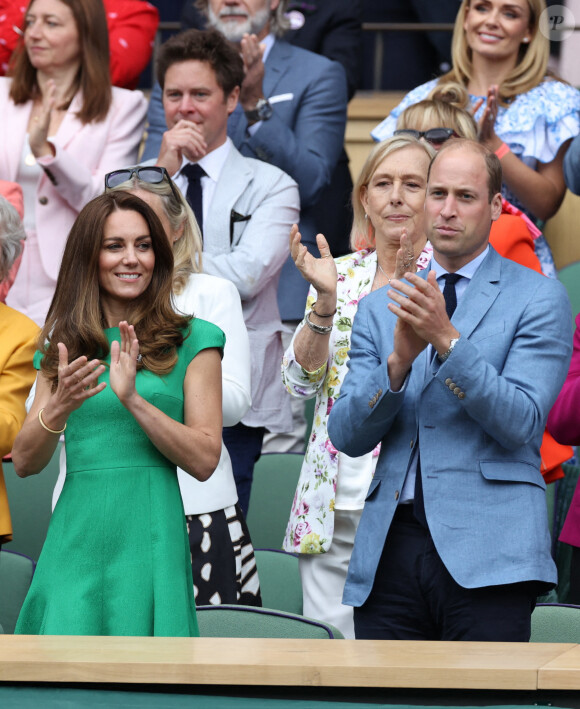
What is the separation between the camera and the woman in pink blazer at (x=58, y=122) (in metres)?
4.68

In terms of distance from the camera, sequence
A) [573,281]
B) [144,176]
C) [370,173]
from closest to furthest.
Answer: [144,176] → [370,173] → [573,281]

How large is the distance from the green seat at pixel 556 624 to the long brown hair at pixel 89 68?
8.82 feet

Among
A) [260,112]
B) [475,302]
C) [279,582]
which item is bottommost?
[279,582]

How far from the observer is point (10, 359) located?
3.34m

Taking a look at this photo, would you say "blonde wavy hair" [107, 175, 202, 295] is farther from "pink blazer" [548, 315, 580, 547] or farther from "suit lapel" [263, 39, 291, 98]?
"suit lapel" [263, 39, 291, 98]

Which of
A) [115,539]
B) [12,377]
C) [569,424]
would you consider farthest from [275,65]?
[115,539]

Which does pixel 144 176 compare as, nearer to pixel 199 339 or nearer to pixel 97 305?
pixel 97 305

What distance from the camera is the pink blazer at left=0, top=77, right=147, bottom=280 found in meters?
4.59

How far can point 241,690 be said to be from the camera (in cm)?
196

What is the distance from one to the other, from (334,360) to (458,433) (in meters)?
0.71

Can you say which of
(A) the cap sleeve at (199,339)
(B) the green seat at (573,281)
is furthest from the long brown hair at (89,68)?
(A) the cap sleeve at (199,339)

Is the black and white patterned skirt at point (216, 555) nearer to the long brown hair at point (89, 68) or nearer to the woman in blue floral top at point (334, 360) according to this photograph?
the woman in blue floral top at point (334, 360)

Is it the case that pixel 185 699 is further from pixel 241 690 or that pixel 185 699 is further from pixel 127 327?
pixel 127 327

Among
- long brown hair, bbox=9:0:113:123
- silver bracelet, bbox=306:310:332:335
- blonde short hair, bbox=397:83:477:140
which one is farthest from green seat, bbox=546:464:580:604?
long brown hair, bbox=9:0:113:123
